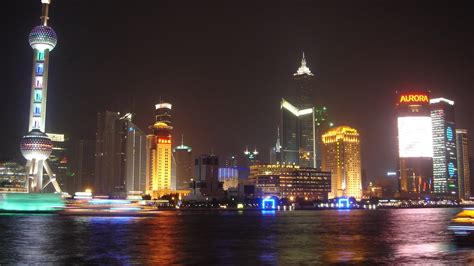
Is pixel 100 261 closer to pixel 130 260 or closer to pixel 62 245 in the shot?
pixel 130 260

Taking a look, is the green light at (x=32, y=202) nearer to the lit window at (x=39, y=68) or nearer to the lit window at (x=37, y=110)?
the lit window at (x=37, y=110)

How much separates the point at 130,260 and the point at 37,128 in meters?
139

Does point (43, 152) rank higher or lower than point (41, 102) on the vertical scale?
lower

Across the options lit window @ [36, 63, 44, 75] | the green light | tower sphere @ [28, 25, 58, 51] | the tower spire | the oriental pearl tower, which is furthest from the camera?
the tower spire

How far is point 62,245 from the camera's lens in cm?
4384

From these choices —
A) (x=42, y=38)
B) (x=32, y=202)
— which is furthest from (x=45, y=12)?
(x=32, y=202)


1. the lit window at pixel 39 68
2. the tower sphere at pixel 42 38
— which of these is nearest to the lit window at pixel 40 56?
the tower sphere at pixel 42 38

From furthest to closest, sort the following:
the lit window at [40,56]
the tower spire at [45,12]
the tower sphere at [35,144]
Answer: the tower spire at [45,12], the lit window at [40,56], the tower sphere at [35,144]

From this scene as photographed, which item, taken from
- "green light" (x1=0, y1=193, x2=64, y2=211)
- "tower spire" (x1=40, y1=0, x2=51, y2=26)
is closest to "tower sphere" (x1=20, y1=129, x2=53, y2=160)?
"green light" (x1=0, y1=193, x2=64, y2=211)

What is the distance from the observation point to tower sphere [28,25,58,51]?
161750mm

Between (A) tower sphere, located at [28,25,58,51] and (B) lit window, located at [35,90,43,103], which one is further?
(A) tower sphere, located at [28,25,58,51]

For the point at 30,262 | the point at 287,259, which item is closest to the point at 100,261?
the point at 30,262

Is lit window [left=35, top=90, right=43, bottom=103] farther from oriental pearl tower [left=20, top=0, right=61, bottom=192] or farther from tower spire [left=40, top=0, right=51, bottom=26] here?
tower spire [left=40, top=0, right=51, bottom=26]

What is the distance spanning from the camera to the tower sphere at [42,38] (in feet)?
531
